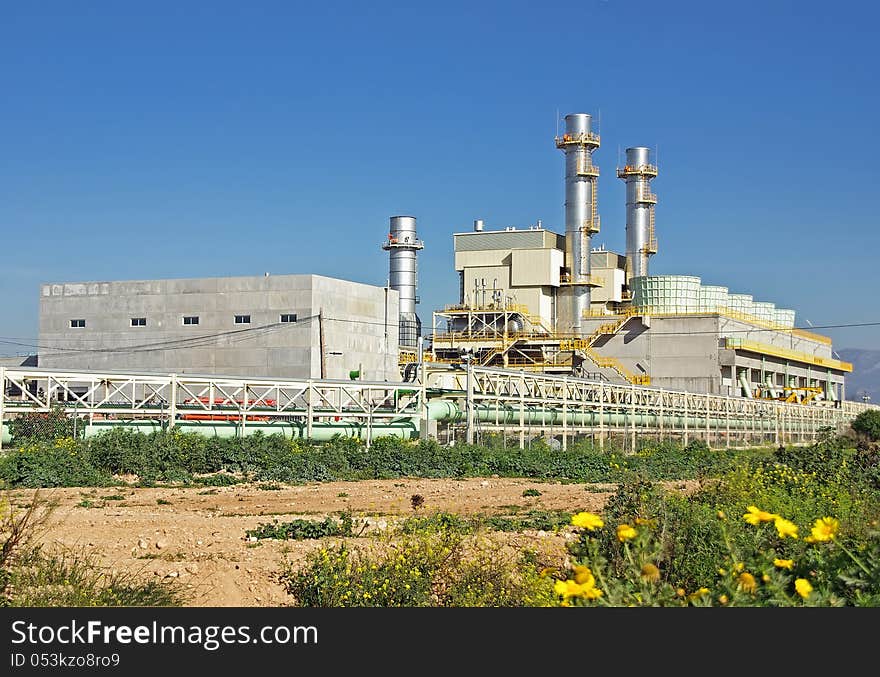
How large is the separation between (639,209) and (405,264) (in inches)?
885

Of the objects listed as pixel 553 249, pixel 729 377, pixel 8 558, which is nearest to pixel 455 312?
pixel 553 249

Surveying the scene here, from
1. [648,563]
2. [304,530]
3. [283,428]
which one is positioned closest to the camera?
[648,563]

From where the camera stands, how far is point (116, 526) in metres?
15.3

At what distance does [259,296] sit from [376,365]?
28.4 ft

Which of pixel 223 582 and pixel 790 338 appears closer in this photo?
pixel 223 582

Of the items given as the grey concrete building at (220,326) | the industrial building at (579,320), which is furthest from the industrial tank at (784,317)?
the grey concrete building at (220,326)

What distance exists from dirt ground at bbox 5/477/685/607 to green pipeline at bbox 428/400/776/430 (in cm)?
967

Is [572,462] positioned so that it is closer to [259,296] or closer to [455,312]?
[259,296]

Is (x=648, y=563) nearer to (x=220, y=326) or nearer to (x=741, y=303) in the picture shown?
(x=220, y=326)

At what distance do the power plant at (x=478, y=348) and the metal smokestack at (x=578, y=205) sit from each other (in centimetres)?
13

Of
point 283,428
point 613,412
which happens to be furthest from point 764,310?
point 283,428

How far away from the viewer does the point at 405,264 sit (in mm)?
79750

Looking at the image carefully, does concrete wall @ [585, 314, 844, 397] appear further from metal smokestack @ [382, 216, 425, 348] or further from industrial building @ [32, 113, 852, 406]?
metal smokestack @ [382, 216, 425, 348]

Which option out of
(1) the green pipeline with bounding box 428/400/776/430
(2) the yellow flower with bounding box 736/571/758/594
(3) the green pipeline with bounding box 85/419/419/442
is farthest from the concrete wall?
(2) the yellow flower with bounding box 736/571/758/594
